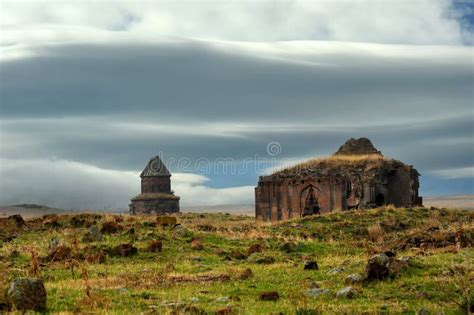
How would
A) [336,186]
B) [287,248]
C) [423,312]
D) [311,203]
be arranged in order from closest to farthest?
[423,312], [287,248], [336,186], [311,203]

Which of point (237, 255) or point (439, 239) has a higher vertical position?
point (439, 239)

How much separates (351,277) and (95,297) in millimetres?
5930

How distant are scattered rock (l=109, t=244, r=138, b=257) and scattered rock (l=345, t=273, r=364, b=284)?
9.53 m

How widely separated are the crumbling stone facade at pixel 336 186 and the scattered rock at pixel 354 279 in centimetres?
3896

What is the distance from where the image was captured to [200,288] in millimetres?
15156

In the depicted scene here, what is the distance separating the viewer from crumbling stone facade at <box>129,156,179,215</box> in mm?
86875

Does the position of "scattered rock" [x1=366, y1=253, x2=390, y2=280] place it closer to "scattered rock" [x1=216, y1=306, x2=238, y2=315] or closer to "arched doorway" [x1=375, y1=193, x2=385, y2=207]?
"scattered rock" [x1=216, y1=306, x2=238, y2=315]

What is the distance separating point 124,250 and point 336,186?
34082mm

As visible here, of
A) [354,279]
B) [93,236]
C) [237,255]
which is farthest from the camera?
[93,236]

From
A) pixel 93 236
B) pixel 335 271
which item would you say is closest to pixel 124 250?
pixel 93 236

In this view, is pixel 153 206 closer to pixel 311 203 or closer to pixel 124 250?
pixel 311 203

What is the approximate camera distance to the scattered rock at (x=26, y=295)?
12000mm

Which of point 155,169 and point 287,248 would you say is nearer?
point 287,248

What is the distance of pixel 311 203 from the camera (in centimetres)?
5603
